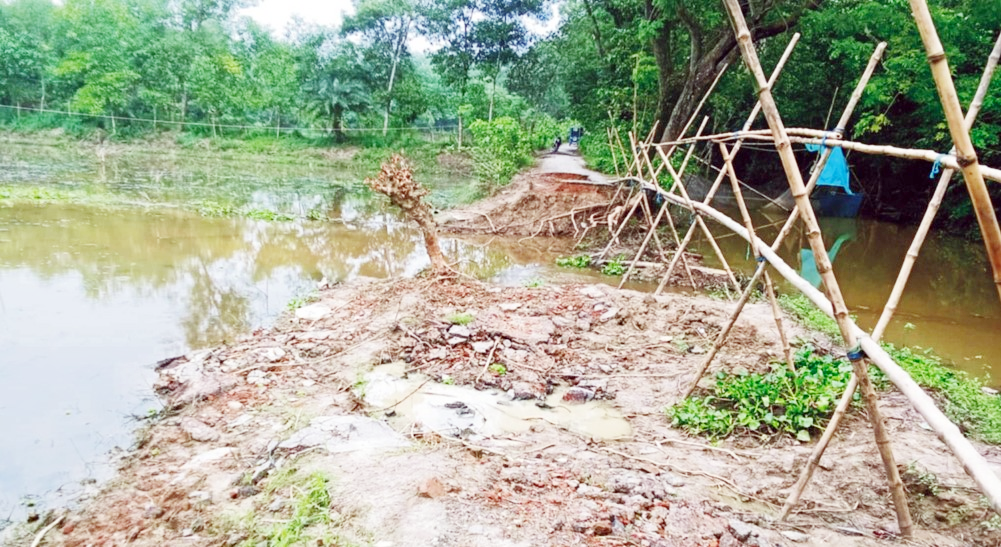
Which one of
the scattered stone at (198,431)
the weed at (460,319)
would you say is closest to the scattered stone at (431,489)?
the scattered stone at (198,431)

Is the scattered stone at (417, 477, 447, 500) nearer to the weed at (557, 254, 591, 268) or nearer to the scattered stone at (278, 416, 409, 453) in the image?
the scattered stone at (278, 416, 409, 453)

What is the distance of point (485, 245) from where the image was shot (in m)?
11.5

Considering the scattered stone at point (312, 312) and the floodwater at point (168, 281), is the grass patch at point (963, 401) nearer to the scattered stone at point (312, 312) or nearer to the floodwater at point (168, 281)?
the floodwater at point (168, 281)

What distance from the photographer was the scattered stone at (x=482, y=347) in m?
5.08

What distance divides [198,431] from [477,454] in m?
2.04

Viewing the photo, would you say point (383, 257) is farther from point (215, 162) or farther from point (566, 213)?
point (215, 162)

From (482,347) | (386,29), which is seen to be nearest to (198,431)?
(482,347)

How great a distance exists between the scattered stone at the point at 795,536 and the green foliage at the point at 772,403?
3.89 feet

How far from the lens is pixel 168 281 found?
7.52m

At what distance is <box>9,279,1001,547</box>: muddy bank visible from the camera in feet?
8.56

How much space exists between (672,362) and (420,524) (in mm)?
3249

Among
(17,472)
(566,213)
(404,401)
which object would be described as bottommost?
(17,472)

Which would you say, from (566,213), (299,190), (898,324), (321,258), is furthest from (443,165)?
(898,324)

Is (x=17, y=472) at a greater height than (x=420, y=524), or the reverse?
(x=420, y=524)
